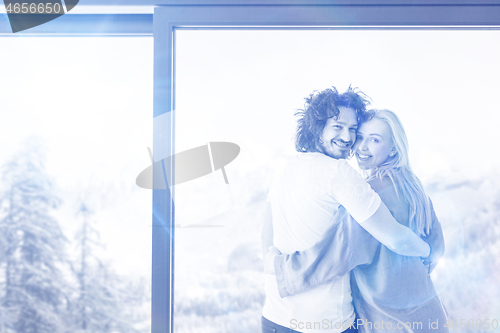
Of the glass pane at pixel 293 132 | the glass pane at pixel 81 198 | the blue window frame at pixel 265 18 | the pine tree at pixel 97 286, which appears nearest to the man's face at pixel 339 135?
the glass pane at pixel 293 132

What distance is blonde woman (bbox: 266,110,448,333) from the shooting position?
1021 mm

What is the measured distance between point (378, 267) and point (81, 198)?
3.54 ft

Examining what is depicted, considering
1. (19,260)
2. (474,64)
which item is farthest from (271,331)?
(474,64)

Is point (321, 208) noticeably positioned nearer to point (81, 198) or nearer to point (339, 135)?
point (339, 135)

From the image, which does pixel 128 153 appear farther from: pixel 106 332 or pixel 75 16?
pixel 106 332

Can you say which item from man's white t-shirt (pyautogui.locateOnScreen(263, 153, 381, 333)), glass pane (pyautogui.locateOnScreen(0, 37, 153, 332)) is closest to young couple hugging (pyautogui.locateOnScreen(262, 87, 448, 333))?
man's white t-shirt (pyautogui.locateOnScreen(263, 153, 381, 333))

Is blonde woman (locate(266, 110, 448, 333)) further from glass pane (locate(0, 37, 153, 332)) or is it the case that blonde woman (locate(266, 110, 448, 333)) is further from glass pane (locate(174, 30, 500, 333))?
glass pane (locate(0, 37, 153, 332))

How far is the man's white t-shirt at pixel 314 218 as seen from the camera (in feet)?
3.32

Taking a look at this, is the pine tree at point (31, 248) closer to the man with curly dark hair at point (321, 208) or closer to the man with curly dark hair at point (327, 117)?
the man with curly dark hair at point (321, 208)

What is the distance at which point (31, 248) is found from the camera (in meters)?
1.15

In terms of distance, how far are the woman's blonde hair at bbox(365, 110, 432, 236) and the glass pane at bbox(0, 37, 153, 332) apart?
2.74ft

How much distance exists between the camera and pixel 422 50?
1124 millimetres

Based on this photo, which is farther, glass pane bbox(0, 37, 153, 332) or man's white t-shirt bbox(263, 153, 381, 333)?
glass pane bbox(0, 37, 153, 332)

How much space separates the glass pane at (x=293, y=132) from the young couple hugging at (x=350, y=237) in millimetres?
62
